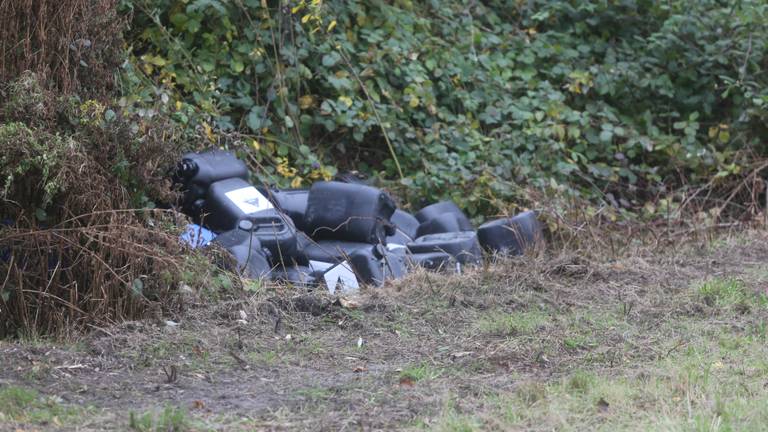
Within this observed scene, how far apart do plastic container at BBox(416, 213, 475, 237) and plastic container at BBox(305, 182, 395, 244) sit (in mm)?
667

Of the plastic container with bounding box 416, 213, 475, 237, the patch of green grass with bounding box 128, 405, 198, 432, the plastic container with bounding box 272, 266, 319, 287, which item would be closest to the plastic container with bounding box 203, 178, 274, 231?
the plastic container with bounding box 272, 266, 319, 287

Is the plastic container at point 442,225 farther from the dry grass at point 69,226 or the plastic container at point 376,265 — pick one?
the dry grass at point 69,226

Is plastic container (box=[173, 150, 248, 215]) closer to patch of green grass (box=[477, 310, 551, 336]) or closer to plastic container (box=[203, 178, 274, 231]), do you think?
plastic container (box=[203, 178, 274, 231])

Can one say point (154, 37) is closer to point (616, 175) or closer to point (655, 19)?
point (616, 175)

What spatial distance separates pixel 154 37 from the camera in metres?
8.84

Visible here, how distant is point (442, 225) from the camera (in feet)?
26.7

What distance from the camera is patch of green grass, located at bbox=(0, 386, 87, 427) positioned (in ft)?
13.1

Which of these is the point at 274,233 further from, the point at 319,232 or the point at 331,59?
the point at 331,59

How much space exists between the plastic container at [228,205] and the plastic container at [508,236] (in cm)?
150

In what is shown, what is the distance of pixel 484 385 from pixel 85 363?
1778 mm

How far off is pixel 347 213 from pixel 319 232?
0.85 feet

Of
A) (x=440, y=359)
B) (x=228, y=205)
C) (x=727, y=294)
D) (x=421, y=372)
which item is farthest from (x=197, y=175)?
(x=727, y=294)

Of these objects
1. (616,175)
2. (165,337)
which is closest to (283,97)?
(616,175)

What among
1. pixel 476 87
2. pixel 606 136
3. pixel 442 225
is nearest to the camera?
pixel 442 225
